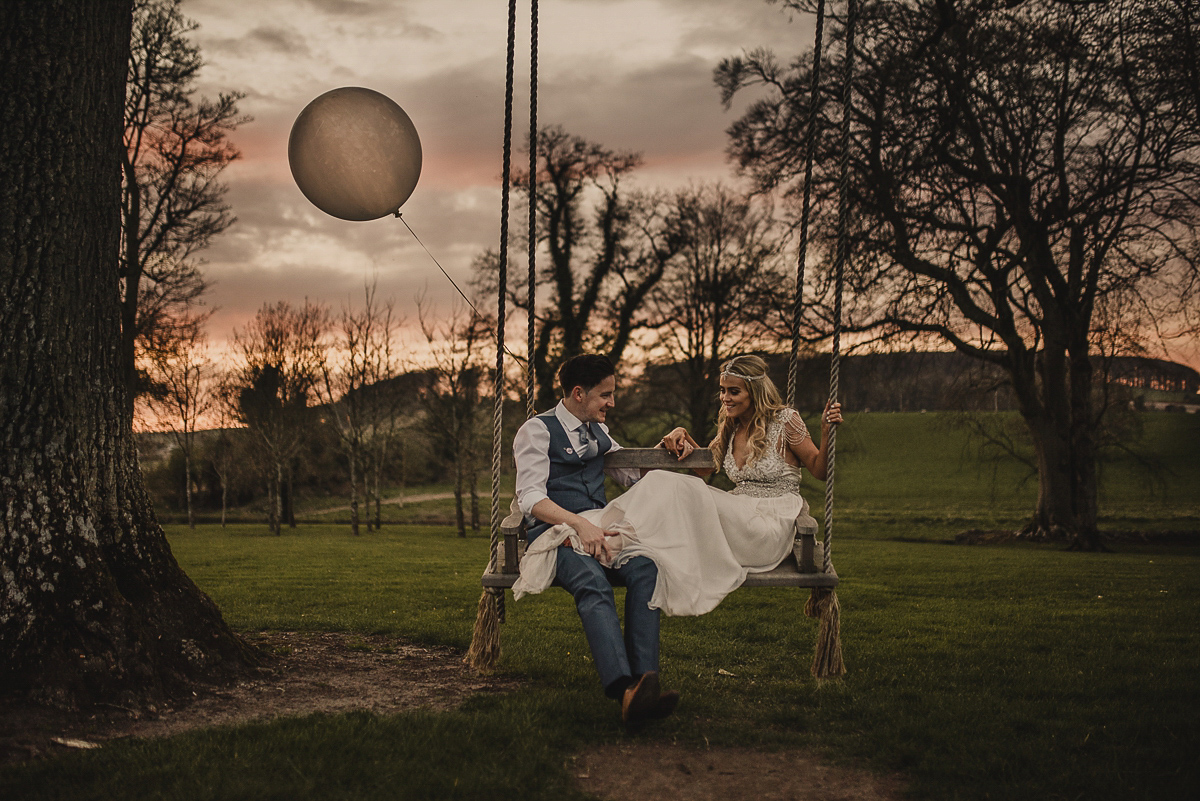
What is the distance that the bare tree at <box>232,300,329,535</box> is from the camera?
2411cm

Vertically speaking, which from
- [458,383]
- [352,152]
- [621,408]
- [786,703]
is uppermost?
[352,152]

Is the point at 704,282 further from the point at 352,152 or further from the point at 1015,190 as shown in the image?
the point at 352,152

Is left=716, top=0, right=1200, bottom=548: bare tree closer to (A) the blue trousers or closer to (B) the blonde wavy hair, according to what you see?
(B) the blonde wavy hair

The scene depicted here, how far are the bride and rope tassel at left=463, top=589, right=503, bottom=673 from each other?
1.65 feet

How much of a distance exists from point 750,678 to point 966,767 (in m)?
1.49

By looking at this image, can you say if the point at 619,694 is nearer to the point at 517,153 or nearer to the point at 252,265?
the point at 252,265

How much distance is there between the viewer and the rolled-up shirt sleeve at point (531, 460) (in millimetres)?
3943

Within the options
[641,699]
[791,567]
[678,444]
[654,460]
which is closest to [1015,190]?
[678,444]

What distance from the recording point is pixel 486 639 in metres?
4.20

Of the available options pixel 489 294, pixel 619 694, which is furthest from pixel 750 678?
pixel 489 294

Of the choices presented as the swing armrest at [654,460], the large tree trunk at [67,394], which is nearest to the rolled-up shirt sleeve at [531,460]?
the swing armrest at [654,460]

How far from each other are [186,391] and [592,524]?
2260 centimetres

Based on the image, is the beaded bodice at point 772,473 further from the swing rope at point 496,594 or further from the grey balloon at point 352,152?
the grey balloon at point 352,152

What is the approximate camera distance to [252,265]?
49.0 ft
